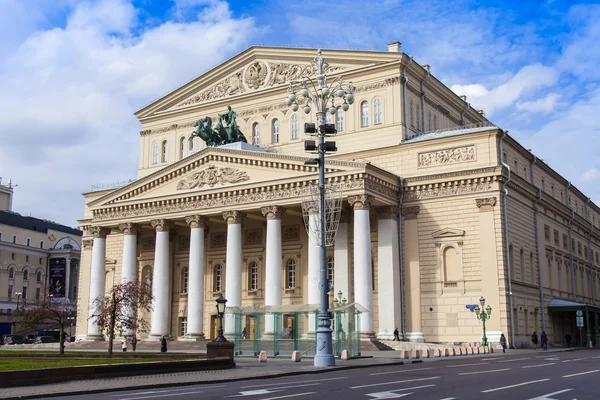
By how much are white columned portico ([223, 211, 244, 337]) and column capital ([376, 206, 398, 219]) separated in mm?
9690

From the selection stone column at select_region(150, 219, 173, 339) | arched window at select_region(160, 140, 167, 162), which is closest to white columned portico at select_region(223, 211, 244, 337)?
stone column at select_region(150, 219, 173, 339)

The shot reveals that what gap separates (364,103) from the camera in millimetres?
54031

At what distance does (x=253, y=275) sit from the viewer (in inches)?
2153

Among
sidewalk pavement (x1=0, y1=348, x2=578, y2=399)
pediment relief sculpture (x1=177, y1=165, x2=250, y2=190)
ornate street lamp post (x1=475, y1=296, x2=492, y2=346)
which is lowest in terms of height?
sidewalk pavement (x1=0, y1=348, x2=578, y2=399)

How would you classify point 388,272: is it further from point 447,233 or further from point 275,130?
point 275,130

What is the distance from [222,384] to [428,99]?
40531mm

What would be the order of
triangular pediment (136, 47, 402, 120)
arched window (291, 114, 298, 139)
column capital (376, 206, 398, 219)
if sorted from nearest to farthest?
column capital (376, 206, 398, 219)
triangular pediment (136, 47, 402, 120)
arched window (291, 114, 298, 139)

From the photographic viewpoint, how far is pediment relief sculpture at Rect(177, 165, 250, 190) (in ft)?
164

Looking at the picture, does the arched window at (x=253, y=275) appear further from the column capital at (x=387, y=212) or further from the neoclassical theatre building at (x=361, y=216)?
the column capital at (x=387, y=212)

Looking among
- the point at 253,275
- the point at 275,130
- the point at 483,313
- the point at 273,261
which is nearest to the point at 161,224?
the point at 253,275

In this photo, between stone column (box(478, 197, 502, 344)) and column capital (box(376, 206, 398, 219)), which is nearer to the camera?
stone column (box(478, 197, 502, 344))

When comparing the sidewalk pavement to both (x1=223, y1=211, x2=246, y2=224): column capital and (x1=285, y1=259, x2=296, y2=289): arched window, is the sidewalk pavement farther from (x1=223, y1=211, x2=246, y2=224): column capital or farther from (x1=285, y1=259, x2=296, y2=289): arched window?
(x1=285, y1=259, x2=296, y2=289): arched window

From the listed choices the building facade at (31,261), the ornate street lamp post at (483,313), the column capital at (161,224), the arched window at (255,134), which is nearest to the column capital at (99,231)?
the column capital at (161,224)

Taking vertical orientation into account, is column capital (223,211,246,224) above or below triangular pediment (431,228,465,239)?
above
